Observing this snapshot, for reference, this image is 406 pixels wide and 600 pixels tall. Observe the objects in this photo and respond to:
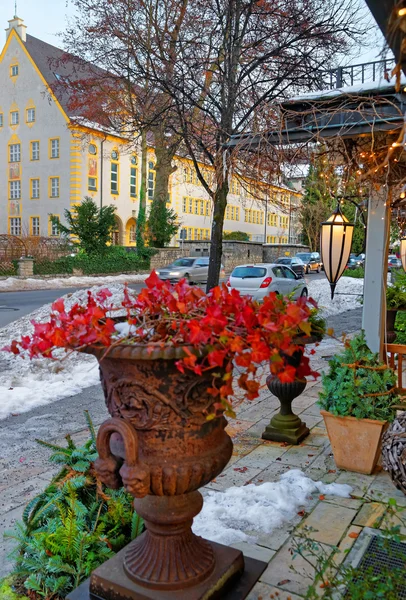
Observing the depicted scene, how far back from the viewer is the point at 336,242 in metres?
5.04

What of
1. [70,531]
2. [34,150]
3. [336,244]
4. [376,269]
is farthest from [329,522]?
[34,150]

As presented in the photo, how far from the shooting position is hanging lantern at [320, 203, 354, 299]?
5016 mm

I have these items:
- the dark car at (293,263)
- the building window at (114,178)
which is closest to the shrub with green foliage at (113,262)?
the dark car at (293,263)

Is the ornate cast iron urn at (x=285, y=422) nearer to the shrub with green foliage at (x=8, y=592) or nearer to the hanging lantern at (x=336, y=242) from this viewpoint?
the hanging lantern at (x=336, y=242)

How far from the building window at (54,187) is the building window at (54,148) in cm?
162

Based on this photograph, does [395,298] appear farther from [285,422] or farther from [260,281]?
[260,281]

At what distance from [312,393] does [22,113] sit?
36.9m

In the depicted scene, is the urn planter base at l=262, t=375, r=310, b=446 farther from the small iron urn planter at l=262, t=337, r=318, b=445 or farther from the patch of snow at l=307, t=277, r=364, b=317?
the patch of snow at l=307, t=277, r=364, b=317

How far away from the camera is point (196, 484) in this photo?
190cm

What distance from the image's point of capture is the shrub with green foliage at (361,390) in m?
3.52

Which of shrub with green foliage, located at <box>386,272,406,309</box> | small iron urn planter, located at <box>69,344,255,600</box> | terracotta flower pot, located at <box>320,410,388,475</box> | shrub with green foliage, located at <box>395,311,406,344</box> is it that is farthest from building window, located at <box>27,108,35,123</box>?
small iron urn planter, located at <box>69,344,255,600</box>

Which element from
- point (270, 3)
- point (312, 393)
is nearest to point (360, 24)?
point (270, 3)

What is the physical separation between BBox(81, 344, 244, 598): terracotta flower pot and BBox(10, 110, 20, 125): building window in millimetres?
39637

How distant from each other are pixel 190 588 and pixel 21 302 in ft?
49.3
